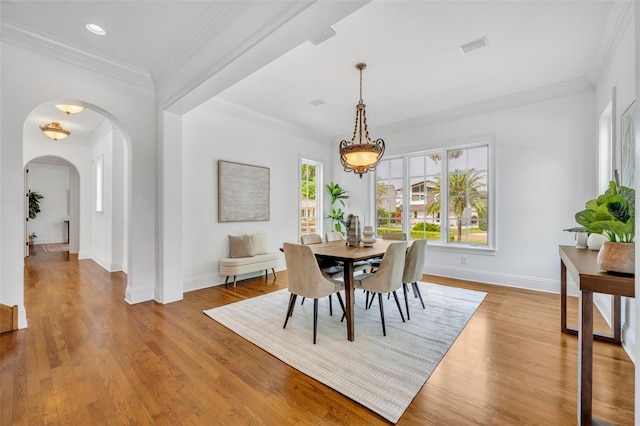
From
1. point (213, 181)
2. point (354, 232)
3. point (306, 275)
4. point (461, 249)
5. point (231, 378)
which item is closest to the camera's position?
point (231, 378)

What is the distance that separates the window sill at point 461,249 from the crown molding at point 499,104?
2.16 metres

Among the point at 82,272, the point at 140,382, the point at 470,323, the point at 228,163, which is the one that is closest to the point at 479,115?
the point at 470,323

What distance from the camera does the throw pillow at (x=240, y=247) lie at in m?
4.40

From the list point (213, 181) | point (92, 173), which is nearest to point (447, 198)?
point (213, 181)

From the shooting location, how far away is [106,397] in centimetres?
171

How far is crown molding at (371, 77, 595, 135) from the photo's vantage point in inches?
144

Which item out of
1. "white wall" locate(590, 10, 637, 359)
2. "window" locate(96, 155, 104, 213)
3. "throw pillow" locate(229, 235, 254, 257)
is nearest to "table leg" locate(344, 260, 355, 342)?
"white wall" locate(590, 10, 637, 359)

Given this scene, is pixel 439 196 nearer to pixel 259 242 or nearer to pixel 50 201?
pixel 259 242

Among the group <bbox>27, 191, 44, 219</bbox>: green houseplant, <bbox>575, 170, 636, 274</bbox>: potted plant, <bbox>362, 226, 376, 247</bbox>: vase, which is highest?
<bbox>27, 191, 44, 219</bbox>: green houseplant

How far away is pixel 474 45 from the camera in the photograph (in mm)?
2799

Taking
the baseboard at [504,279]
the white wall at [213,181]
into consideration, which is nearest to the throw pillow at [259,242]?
the white wall at [213,181]

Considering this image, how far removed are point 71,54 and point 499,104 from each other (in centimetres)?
551

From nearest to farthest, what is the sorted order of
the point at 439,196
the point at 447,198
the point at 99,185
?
the point at 447,198 → the point at 439,196 → the point at 99,185

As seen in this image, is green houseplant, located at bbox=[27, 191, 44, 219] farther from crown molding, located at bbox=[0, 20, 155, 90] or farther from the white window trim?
crown molding, located at bbox=[0, 20, 155, 90]
